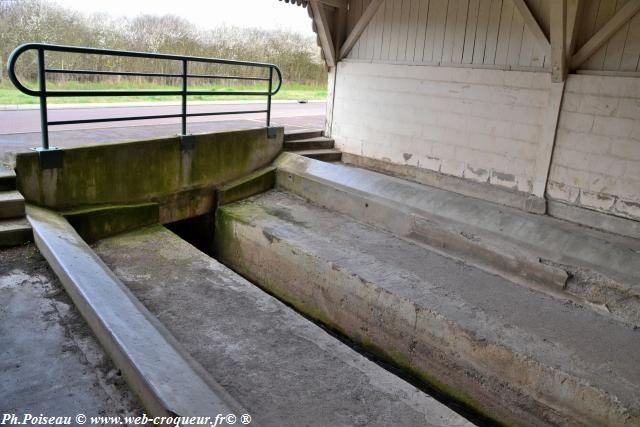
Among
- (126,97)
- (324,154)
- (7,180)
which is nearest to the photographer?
(7,180)

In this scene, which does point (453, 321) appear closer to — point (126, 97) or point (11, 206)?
point (11, 206)

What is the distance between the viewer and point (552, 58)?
5.74 metres

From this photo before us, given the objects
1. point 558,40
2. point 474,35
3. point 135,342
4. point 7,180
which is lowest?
point 135,342

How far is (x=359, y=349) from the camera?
4957 mm

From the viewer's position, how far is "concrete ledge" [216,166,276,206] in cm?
709

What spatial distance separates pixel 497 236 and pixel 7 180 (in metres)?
5.09

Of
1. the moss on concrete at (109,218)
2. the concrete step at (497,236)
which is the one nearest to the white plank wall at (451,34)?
the concrete step at (497,236)

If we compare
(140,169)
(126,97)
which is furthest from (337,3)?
(126,97)

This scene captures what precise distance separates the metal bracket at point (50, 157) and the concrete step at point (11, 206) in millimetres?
618

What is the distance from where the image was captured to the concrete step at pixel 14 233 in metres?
4.01

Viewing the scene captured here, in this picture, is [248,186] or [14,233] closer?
[14,233]

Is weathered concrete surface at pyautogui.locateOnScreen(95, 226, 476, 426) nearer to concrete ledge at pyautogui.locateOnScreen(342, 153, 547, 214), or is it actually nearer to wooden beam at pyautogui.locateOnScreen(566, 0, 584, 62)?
concrete ledge at pyautogui.locateOnScreen(342, 153, 547, 214)

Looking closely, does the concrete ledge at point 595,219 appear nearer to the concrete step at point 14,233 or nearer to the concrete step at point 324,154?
the concrete step at point 324,154

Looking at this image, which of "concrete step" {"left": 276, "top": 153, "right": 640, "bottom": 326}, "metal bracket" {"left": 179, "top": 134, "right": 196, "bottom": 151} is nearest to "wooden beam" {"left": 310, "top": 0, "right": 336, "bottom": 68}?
"concrete step" {"left": 276, "top": 153, "right": 640, "bottom": 326}
